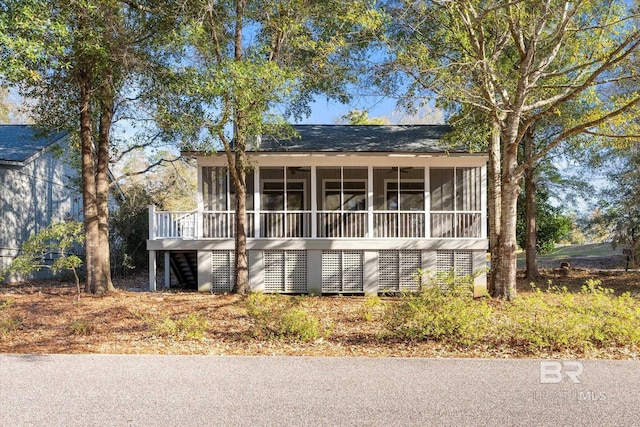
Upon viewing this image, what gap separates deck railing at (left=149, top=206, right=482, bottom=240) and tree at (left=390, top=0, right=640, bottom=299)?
165 cm

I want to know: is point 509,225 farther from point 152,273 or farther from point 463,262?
point 152,273

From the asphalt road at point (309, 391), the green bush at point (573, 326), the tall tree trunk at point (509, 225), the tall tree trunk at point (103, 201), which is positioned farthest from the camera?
the tall tree trunk at point (103, 201)

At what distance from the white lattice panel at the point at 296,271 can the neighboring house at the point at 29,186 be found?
875 cm

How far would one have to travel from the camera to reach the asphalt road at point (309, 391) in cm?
426

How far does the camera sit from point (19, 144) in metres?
17.9

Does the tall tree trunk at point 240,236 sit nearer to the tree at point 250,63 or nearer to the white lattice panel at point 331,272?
the tree at point 250,63

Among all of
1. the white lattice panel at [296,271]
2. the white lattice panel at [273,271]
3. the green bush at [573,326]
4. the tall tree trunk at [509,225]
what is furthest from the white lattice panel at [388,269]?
the green bush at [573,326]

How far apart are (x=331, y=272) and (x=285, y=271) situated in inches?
53.0

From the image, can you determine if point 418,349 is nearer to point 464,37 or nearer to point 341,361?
point 341,361

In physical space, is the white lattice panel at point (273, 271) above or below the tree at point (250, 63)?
below

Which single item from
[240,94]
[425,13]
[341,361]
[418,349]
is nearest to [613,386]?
[418,349]

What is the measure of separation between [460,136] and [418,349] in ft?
24.7

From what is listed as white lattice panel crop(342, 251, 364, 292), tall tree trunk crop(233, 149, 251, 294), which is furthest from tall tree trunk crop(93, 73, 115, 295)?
white lattice panel crop(342, 251, 364, 292)

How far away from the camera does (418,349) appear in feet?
22.8
